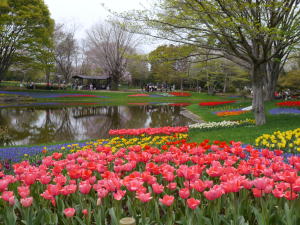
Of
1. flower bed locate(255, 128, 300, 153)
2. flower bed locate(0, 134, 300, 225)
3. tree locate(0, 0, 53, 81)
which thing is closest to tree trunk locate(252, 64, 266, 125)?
flower bed locate(255, 128, 300, 153)

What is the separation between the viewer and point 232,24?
28.3 feet

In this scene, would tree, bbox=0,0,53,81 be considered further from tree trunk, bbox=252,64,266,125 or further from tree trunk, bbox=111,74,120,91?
tree trunk, bbox=252,64,266,125

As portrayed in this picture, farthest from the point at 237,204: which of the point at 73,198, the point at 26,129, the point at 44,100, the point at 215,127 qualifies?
the point at 44,100

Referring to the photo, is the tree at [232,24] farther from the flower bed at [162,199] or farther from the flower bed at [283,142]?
the flower bed at [162,199]

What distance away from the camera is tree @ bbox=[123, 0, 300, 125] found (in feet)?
30.2

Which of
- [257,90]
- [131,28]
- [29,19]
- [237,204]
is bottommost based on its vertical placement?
[237,204]

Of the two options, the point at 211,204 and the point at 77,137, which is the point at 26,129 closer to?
the point at 77,137

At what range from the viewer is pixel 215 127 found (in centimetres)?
1166

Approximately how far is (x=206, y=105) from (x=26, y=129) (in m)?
16.6

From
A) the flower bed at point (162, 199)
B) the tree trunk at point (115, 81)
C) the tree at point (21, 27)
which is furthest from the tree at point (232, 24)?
the tree trunk at point (115, 81)

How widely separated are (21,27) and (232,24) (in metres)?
29.7

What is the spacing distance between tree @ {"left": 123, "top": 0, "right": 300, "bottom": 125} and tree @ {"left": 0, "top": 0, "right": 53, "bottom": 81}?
2417cm

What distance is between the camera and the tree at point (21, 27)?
A: 30.0 m

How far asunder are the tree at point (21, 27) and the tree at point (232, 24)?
24171 mm
